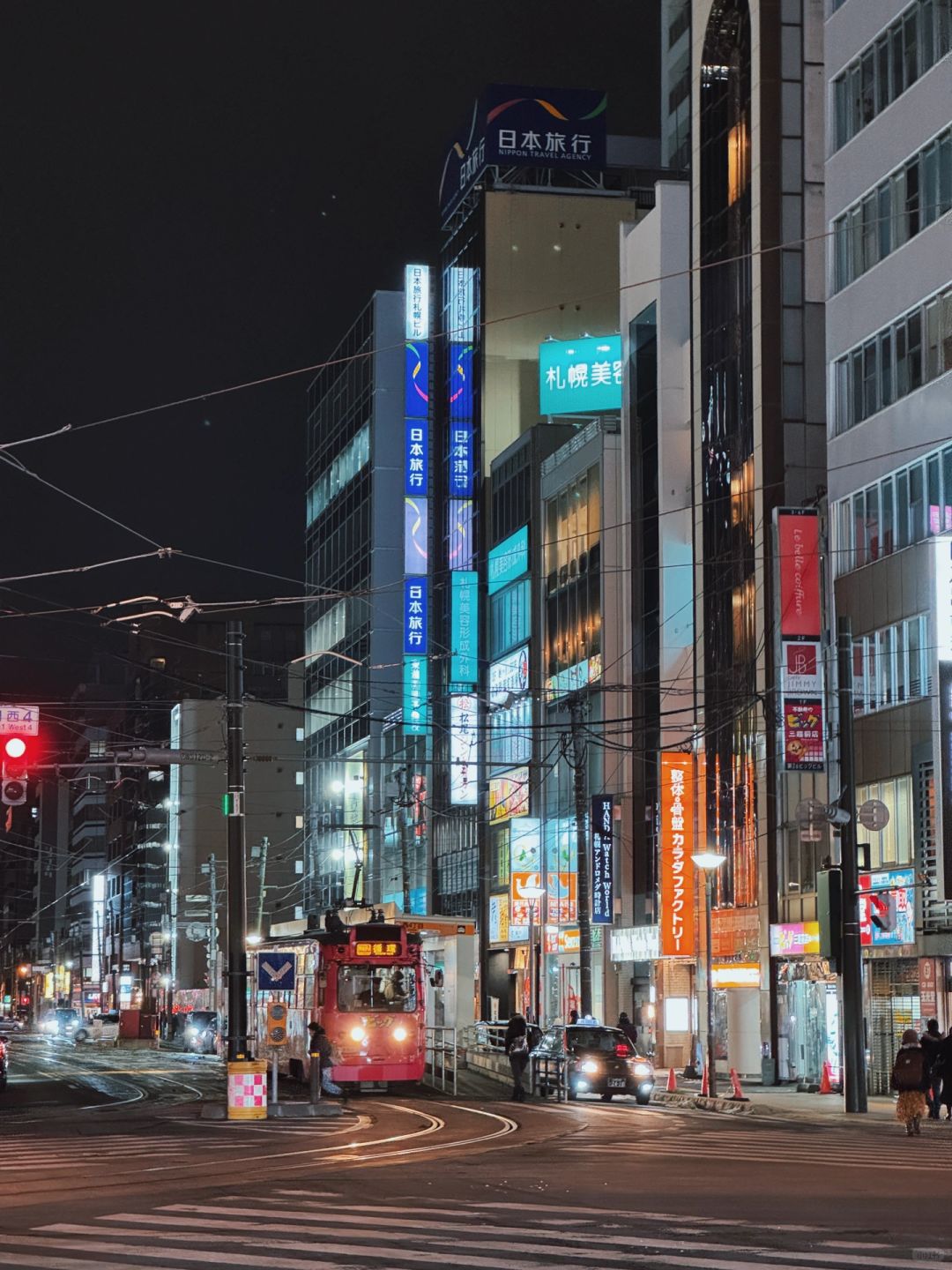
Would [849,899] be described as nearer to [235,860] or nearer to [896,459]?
[896,459]

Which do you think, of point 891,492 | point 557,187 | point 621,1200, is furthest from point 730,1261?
point 557,187

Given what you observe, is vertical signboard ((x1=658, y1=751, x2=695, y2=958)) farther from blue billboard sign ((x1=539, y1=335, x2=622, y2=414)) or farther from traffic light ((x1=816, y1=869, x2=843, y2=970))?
blue billboard sign ((x1=539, y1=335, x2=622, y2=414))

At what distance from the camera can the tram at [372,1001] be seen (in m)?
43.2

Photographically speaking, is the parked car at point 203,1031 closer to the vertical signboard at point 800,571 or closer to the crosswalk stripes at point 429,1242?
the vertical signboard at point 800,571

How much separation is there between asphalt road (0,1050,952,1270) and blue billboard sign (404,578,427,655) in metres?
52.1

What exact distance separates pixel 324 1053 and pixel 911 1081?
15.9 meters

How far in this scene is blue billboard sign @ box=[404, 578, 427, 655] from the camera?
278ft

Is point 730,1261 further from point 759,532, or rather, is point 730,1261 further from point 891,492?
point 759,532

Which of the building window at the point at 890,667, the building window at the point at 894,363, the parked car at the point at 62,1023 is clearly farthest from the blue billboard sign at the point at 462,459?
the parked car at the point at 62,1023

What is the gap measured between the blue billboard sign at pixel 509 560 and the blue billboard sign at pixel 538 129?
19.8 m

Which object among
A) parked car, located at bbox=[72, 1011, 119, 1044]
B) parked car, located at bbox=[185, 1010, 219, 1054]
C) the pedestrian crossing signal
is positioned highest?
the pedestrian crossing signal

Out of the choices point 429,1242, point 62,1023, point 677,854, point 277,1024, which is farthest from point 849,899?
point 62,1023

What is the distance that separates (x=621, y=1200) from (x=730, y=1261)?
482 centimetres

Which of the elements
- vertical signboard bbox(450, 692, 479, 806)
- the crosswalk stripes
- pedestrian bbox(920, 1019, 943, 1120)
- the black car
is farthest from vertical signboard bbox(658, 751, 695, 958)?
the crosswalk stripes
